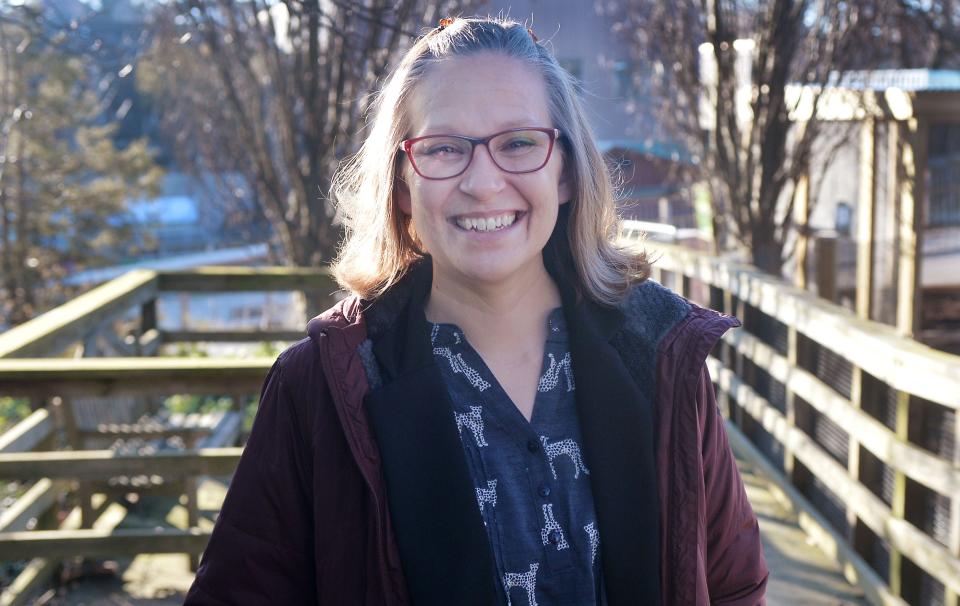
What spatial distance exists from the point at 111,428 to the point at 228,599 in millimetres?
4239

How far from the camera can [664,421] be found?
1786 mm

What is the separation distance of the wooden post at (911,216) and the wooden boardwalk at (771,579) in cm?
202

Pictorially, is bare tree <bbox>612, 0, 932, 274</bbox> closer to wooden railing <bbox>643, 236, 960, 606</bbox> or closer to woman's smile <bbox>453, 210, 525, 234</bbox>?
wooden railing <bbox>643, 236, 960, 606</bbox>

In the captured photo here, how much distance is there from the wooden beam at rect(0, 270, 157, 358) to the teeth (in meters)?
2.34


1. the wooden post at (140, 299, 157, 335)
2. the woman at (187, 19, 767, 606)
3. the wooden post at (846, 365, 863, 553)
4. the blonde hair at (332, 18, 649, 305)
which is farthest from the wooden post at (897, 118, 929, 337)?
the woman at (187, 19, 767, 606)

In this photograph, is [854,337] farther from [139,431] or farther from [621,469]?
[139,431]

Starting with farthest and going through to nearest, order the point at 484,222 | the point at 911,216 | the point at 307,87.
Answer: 1. the point at 911,216
2. the point at 307,87
3. the point at 484,222

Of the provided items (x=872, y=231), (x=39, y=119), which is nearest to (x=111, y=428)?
(x=872, y=231)

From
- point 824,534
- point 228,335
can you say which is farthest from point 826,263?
point 228,335

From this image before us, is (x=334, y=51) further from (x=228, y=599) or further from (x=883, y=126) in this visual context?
(x=228, y=599)

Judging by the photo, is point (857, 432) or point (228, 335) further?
point (228, 335)

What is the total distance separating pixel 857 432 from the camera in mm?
3709

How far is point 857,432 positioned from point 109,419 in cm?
428

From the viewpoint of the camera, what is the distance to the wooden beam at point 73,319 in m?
3.79
